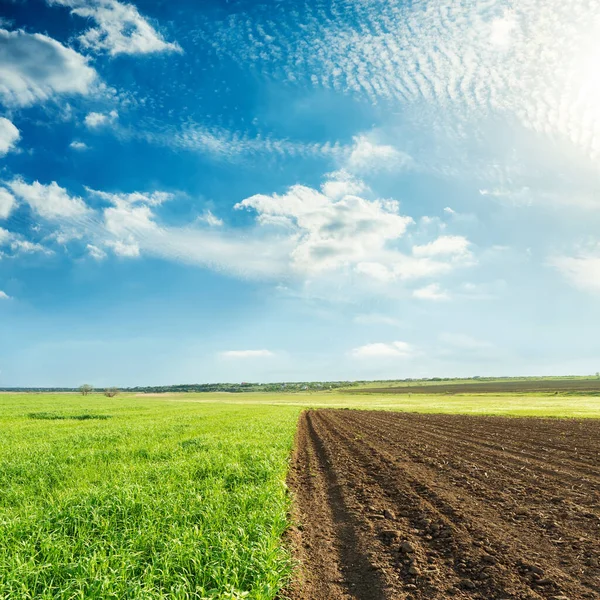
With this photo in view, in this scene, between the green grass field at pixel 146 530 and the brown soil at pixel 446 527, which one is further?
the brown soil at pixel 446 527

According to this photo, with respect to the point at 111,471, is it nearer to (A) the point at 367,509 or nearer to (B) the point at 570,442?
(A) the point at 367,509

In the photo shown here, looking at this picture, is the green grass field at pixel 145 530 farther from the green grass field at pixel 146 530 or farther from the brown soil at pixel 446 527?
the brown soil at pixel 446 527

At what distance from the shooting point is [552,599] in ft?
18.2

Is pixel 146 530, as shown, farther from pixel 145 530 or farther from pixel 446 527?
pixel 446 527

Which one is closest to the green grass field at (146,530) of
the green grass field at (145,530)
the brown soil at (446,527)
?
the green grass field at (145,530)

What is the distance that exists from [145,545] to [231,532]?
4.92ft

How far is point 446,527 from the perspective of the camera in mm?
8414

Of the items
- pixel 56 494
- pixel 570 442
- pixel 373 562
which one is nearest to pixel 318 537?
pixel 373 562

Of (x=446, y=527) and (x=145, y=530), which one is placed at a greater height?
(x=145, y=530)

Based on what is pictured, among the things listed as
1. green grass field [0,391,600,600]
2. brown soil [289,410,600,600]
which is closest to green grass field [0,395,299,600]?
green grass field [0,391,600,600]

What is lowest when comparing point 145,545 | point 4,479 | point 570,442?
point 570,442

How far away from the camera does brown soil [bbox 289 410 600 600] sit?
239 inches

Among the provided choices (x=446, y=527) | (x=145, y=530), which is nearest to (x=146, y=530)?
(x=145, y=530)

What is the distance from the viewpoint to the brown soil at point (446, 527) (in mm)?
6074
